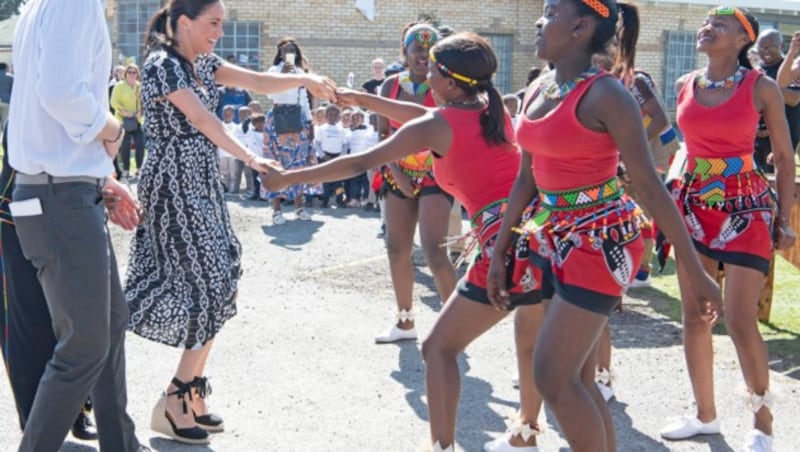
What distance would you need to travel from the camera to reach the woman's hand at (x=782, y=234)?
4996 mm

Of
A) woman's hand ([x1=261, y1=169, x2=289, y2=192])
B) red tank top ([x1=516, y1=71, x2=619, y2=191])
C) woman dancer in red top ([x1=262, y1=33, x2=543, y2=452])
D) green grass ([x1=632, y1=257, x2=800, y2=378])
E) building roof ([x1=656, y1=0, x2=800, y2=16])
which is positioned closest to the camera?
red tank top ([x1=516, y1=71, x2=619, y2=191])

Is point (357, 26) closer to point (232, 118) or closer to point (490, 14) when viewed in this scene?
point (490, 14)

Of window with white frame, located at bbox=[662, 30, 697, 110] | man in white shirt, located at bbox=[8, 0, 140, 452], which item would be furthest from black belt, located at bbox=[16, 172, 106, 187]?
window with white frame, located at bbox=[662, 30, 697, 110]

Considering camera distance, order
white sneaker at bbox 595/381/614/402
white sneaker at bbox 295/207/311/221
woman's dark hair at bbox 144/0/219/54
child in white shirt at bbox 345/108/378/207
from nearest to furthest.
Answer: woman's dark hair at bbox 144/0/219/54 < white sneaker at bbox 595/381/614/402 < white sneaker at bbox 295/207/311/221 < child in white shirt at bbox 345/108/378/207

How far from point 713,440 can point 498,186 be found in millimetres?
1764

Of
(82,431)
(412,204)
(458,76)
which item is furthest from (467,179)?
(412,204)

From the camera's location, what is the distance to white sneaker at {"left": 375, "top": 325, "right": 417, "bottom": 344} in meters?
7.03

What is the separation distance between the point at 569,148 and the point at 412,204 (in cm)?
315

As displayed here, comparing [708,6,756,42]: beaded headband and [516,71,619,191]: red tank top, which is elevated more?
[708,6,756,42]: beaded headband

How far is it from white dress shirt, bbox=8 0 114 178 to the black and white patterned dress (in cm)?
79

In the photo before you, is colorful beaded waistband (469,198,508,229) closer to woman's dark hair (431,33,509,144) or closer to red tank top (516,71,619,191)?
woman's dark hair (431,33,509,144)

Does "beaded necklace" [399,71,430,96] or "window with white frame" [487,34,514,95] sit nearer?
"beaded necklace" [399,71,430,96]

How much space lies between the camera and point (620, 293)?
150 inches

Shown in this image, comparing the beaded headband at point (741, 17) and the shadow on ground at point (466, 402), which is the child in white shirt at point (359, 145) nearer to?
the shadow on ground at point (466, 402)
